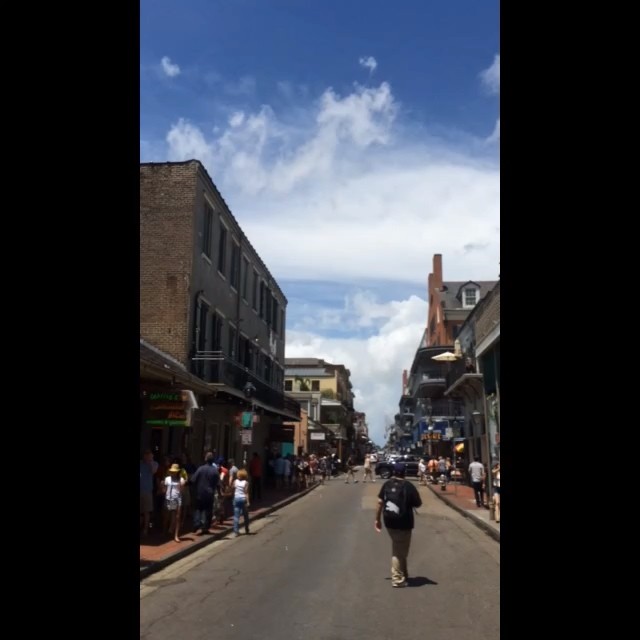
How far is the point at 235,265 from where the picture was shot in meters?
26.1

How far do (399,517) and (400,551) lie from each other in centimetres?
55

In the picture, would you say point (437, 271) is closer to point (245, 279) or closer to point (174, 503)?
point (245, 279)

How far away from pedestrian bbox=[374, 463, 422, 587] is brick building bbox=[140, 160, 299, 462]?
8.94 metres

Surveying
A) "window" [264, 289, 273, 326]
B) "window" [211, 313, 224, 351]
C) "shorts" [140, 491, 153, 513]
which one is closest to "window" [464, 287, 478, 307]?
"window" [264, 289, 273, 326]

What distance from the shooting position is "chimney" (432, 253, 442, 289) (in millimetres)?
72838

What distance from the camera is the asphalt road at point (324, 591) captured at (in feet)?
22.8

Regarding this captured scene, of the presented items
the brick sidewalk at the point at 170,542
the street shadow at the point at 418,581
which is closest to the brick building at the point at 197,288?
the brick sidewalk at the point at 170,542

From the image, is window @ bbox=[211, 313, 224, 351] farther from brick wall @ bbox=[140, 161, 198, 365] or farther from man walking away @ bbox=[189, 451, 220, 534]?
man walking away @ bbox=[189, 451, 220, 534]

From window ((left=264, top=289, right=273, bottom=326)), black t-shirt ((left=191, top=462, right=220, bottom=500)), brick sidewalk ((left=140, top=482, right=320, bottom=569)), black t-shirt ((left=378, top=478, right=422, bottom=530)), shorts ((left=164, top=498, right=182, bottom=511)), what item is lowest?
brick sidewalk ((left=140, top=482, right=320, bottom=569))

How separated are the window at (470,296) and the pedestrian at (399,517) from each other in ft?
176
